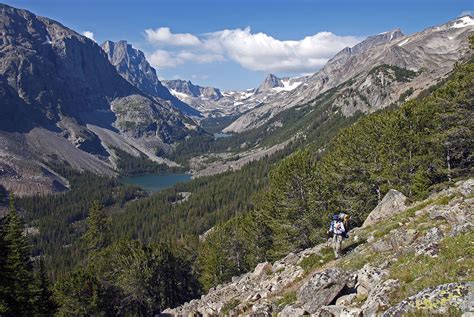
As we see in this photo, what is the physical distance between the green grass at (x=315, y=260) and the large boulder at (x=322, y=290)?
10.6 meters

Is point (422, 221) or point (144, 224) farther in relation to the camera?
point (144, 224)

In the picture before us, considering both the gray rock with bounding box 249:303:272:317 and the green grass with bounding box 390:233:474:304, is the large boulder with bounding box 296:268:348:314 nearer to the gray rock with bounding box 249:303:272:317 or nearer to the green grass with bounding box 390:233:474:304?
the green grass with bounding box 390:233:474:304

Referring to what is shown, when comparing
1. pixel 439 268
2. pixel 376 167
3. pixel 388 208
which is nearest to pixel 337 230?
pixel 439 268

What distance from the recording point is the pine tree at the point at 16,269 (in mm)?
39000

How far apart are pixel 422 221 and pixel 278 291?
39.6 feet

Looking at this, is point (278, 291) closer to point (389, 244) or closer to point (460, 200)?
point (389, 244)

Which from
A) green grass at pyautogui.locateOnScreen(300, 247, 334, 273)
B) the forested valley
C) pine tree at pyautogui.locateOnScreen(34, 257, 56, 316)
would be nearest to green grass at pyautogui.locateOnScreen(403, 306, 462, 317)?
green grass at pyautogui.locateOnScreen(300, 247, 334, 273)

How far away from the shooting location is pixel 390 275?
57.9ft

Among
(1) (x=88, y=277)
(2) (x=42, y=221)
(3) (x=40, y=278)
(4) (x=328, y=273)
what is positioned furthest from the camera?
(2) (x=42, y=221)

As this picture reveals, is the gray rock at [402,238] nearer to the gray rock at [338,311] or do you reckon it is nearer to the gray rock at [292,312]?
the gray rock at [292,312]

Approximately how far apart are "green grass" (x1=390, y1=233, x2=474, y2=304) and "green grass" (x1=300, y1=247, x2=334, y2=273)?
12.4 meters

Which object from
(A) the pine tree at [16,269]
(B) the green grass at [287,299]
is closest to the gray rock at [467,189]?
(B) the green grass at [287,299]

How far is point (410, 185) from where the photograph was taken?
47.1 meters

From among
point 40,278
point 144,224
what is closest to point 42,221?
point 144,224
